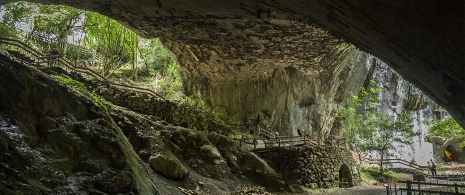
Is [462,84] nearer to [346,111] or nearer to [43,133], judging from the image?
[43,133]

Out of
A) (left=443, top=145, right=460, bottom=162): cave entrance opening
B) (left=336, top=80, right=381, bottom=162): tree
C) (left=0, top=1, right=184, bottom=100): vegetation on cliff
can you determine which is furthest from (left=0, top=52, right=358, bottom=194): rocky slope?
(left=443, top=145, right=460, bottom=162): cave entrance opening

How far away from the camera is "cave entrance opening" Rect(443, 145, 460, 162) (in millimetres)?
32156

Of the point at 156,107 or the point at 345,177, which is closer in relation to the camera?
the point at 156,107

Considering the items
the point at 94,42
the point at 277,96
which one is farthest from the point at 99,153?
the point at 94,42

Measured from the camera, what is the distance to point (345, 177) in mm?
16016

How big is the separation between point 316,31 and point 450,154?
3094 cm

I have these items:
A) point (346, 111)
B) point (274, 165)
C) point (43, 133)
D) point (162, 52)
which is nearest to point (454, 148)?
point (346, 111)

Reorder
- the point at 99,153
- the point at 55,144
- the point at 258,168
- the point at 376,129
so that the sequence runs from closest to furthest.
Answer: the point at 55,144
the point at 99,153
the point at 258,168
the point at 376,129

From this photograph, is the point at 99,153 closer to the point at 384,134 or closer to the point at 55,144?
the point at 55,144

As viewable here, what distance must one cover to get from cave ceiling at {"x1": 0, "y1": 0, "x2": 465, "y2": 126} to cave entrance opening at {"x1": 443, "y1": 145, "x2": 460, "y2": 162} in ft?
84.6

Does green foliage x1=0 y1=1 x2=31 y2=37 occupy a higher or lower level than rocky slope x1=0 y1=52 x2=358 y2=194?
higher

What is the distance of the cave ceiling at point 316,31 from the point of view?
11.3 ft

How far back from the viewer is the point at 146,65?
81.0ft

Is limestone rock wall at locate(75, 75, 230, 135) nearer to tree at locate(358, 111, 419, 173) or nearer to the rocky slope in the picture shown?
the rocky slope
